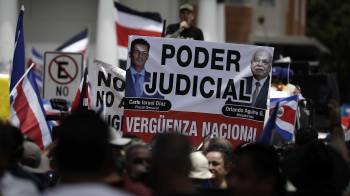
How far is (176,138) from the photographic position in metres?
6.27

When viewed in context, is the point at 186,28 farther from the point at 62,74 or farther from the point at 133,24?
the point at 133,24

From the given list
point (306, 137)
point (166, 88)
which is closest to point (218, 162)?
point (306, 137)

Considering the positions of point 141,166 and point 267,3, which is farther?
point 267,3

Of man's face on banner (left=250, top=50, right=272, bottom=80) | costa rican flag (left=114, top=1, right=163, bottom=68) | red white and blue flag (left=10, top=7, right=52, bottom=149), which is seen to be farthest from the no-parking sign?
man's face on banner (left=250, top=50, right=272, bottom=80)

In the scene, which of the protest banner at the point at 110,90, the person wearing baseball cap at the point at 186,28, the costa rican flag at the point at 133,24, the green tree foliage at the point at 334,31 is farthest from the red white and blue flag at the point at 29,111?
the green tree foliage at the point at 334,31

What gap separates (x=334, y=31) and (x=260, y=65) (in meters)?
52.9

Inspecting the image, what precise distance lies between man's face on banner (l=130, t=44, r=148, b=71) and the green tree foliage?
149 feet

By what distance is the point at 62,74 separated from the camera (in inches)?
773

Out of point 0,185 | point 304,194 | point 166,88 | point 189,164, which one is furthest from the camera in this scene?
point 166,88

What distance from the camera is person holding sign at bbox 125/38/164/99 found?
1225cm

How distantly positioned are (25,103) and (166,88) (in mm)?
1423

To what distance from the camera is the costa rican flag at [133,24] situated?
66.8 feet

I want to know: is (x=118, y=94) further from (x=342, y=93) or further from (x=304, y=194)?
(x=342, y=93)

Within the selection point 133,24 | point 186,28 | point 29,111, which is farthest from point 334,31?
point 29,111
